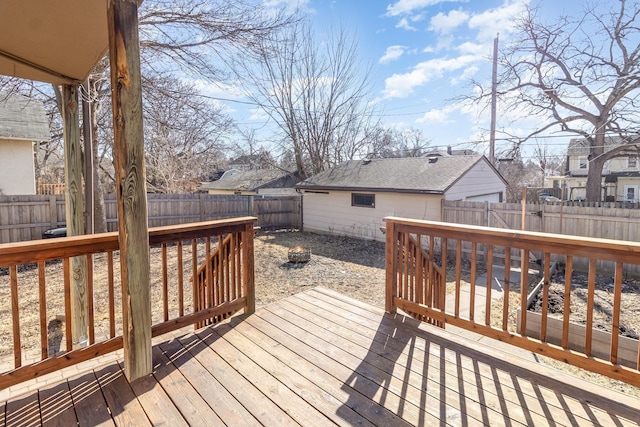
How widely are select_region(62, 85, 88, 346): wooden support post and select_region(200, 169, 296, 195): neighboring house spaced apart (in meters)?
15.9

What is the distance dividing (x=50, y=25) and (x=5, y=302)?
5327 mm

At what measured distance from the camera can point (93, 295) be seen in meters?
3.14

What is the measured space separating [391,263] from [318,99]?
47.1 feet

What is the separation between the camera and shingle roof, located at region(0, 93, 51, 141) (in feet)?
32.0

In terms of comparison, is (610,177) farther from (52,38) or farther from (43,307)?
(43,307)

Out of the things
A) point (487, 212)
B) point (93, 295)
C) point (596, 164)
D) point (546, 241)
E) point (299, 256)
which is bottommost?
point (299, 256)

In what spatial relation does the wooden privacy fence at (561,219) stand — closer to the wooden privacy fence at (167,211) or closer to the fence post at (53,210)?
the wooden privacy fence at (167,211)

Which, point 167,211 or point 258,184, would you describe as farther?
point 258,184

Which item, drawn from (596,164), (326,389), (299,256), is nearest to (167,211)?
(299,256)

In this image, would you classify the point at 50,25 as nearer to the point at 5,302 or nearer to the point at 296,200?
the point at 5,302

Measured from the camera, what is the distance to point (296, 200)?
13383mm

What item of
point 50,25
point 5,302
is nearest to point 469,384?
point 50,25

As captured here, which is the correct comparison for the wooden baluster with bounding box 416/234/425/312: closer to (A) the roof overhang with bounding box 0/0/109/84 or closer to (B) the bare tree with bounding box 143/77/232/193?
(A) the roof overhang with bounding box 0/0/109/84

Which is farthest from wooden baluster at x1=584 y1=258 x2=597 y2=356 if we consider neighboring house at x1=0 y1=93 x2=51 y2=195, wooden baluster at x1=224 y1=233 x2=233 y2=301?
neighboring house at x1=0 y1=93 x2=51 y2=195
